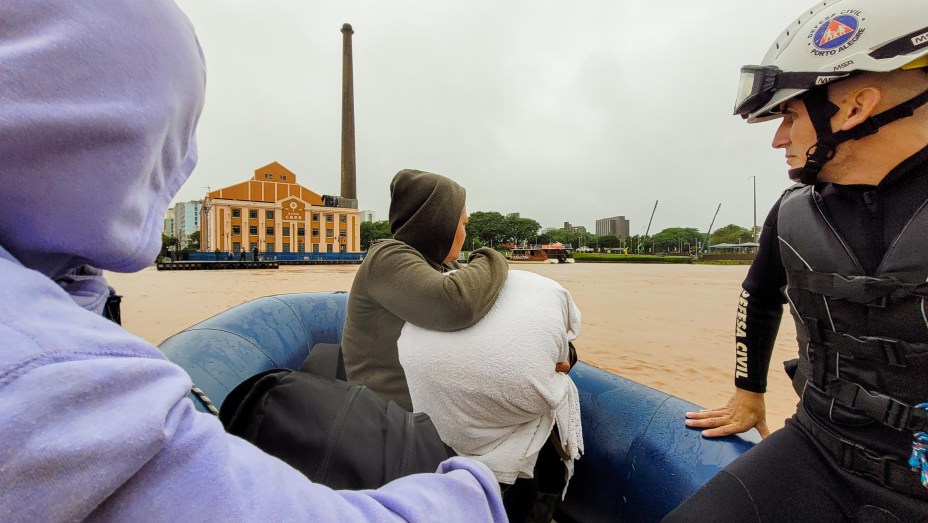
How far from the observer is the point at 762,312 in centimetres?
158

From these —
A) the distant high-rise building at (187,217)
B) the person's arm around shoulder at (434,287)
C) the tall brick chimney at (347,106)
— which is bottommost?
the person's arm around shoulder at (434,287)

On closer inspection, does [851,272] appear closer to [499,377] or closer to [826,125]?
[826,125]

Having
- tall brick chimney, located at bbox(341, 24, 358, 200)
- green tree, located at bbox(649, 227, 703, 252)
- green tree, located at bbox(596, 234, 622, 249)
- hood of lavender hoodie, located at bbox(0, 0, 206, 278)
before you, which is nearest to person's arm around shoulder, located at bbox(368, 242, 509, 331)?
hood of lavender hoodie, located at bbox(0, 0, 206, 278)

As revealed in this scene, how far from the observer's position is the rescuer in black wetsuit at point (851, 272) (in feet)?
3.52

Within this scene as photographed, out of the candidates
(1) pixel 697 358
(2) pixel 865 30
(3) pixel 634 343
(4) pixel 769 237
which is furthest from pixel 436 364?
(3) pixel 634 343

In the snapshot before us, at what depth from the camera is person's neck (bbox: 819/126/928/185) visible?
1.15 m

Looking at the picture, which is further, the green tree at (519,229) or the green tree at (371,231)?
the green tree at (519,229)

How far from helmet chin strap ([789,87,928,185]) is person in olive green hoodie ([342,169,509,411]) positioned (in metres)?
1.01

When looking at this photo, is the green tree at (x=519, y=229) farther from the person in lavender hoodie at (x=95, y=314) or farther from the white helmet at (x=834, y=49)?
the person in lavender hoodie at (x=95, y=314)

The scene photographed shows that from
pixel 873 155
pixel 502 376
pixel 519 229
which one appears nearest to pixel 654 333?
pixel 873 155

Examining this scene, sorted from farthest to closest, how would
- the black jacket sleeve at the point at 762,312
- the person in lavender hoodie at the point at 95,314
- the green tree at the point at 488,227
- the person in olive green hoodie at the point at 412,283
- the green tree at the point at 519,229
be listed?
1. the green tree at the point at 519,229
2. the green tree at the point at 488,227
3. the black jacket sleeve at the point at 762,312
4. the person in olive green hoodie at the point at 412,283
5. the person in lavender hoodie at the point at 95,314

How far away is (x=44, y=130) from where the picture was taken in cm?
37

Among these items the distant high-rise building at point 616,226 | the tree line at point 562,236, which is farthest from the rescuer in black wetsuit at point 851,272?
the distant high-rise building at point 616,226

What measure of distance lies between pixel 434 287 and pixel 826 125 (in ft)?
4.25
